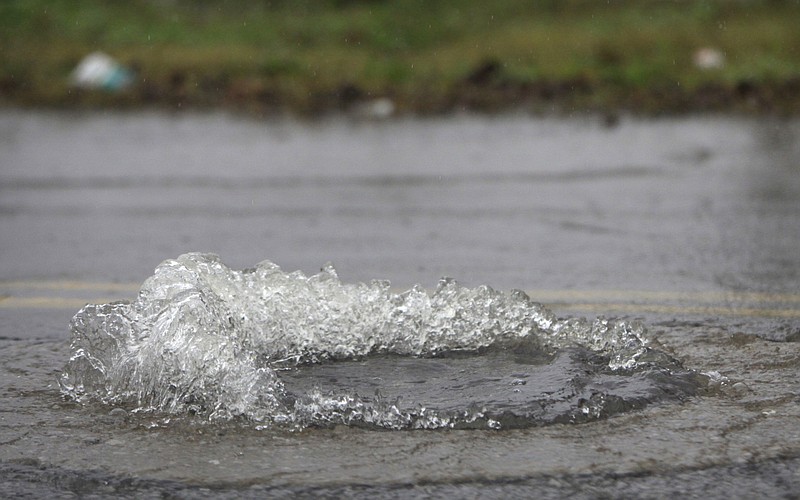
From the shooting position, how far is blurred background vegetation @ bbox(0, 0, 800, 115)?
496 inches

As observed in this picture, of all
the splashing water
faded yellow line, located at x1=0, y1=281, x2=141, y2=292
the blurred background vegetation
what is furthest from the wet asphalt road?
the splashing water

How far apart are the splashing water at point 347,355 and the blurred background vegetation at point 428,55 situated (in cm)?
773

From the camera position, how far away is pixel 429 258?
648cm

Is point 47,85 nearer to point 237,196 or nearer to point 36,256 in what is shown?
point 237,196

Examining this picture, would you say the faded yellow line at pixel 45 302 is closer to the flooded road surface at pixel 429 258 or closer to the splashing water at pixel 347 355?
the flooded road surface at pixel 429 258

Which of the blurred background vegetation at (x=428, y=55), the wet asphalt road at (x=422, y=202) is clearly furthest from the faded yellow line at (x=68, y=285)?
the blurred background vegetation at (x=428, y=55)

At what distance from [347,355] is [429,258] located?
7.03 ft

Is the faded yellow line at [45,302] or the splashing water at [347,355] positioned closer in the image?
the splashing water at [347,355]

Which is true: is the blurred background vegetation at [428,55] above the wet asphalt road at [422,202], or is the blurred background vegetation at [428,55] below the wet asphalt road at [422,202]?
above

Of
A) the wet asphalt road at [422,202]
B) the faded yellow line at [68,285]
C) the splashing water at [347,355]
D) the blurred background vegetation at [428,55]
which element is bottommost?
the splashing water at [347,355]


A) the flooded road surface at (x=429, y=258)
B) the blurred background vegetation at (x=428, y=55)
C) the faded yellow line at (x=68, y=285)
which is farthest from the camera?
the blurred background vegetation at (x=428, y=55)

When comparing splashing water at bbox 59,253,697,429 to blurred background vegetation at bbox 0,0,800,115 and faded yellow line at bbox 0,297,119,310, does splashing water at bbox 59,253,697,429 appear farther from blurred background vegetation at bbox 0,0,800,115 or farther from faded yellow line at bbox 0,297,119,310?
blurred background vegetation at bbox 0,0,800,115

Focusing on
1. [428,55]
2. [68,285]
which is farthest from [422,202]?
[428,55]

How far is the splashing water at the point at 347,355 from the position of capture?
3797mm
